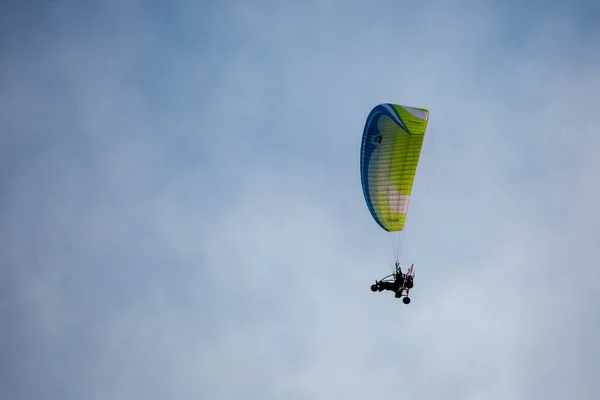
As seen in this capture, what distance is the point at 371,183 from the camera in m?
59.1

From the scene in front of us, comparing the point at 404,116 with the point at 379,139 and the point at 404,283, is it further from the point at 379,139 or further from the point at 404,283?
the point at 404,283

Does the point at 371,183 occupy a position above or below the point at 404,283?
above

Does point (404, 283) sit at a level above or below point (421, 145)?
below

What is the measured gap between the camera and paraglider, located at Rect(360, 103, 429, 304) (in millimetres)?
57906

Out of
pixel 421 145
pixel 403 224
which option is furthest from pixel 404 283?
pixel 421 145

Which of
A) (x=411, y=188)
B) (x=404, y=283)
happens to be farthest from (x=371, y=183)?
(x=404, y=283)

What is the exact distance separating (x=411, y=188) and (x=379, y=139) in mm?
3397

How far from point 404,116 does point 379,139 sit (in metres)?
2.01

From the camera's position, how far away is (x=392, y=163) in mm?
58594

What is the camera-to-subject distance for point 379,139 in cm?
5859

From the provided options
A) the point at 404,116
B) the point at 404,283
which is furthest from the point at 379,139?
the point at 404,283

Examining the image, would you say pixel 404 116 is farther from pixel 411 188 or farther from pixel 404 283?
pixel 404 283

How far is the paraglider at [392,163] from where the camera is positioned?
5791 cm

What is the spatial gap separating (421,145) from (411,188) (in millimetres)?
2676
